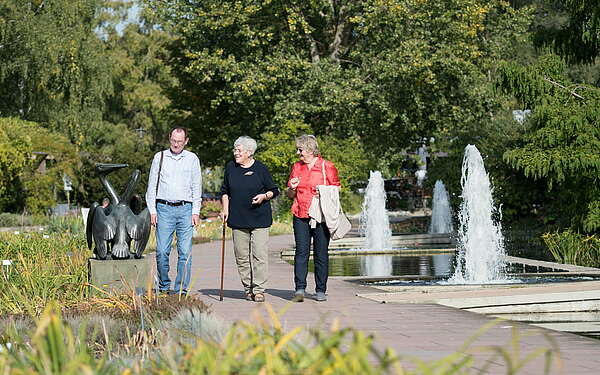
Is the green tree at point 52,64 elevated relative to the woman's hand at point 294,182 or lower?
elevated

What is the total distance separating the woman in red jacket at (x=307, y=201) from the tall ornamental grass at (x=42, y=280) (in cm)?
233

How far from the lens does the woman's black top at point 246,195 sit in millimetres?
10453

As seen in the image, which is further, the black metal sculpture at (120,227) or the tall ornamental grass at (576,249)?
the tall ornamental grass at (576,249)

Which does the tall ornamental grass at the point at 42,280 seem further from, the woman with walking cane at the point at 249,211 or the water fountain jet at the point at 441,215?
the water fountain jet at the point at 441,215

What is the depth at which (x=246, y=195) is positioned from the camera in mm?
10453

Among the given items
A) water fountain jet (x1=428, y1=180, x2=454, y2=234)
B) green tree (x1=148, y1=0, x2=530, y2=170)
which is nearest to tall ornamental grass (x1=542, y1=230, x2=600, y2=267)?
water fountain jet (x1=428, y1=180, x2=454, y2=234)

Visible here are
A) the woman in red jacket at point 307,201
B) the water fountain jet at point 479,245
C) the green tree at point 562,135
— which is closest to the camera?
the woman in red jacket at point 307,201

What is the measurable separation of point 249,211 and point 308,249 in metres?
0.76

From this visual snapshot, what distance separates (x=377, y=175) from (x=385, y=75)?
25.3 feet

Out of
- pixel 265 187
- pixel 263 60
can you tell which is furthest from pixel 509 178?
pixel 265 187

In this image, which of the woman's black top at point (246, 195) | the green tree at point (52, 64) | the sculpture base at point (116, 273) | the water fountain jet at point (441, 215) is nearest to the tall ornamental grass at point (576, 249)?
the woman's black top at point (246, 195)

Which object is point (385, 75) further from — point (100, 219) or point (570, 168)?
point (100, 219)

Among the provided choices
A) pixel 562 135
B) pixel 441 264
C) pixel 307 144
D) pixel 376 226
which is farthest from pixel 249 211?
pixel 376 226

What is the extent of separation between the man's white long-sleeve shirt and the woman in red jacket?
105 centimetres
